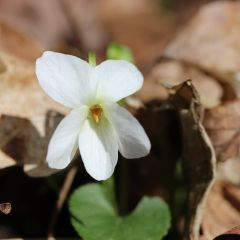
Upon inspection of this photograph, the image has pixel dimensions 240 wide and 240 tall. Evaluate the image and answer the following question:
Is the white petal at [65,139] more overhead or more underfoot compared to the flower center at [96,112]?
more overhead

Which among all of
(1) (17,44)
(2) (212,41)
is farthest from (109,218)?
(1) (17,44)

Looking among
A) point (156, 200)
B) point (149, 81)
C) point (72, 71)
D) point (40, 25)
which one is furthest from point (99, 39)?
point (72, 71)

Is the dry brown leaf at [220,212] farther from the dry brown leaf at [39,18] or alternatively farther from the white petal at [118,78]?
the dry brown leaf at [39,18]

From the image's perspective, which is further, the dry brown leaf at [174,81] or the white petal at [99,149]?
the dry brown leaf at [174,81]

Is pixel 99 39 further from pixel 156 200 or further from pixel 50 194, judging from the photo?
pixel 156 200

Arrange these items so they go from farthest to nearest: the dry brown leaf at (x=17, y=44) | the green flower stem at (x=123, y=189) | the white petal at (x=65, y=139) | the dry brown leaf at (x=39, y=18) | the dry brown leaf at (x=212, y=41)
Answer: the dry brown leaf at (x=39, y=18) < the dry brown leaf at (x=17, y=44) < the dry brown leaf at (x=212, y=41) < the green flower stem at (x=123, y=189) < the white petal at (x=65, y=139)

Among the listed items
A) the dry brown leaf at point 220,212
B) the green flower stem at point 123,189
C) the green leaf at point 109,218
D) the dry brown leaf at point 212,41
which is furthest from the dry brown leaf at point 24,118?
the dry brown leaf at point 212,41
